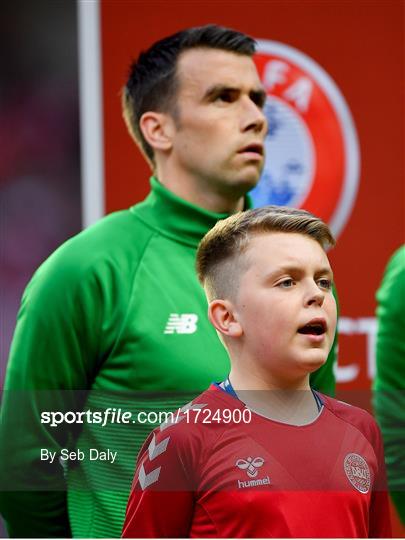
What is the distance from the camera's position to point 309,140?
90.9 inches

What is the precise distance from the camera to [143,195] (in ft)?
7.23

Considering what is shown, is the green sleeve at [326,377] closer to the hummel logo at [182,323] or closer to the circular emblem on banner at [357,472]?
the hummel logo at [182,323]

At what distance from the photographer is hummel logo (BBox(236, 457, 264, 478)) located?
160 cm

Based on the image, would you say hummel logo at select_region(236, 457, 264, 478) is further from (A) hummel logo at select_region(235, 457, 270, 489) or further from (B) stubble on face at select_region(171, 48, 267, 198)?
(B) stubble on face at select_region(171, 48, 267, 198)

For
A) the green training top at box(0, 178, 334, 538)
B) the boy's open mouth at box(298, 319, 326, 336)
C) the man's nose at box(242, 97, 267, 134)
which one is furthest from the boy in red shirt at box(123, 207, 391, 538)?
the man's nose at box(242, 97, 267, 134)

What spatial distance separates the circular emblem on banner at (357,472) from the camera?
5.33 feet

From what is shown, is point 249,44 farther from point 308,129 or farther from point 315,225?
point 315,225

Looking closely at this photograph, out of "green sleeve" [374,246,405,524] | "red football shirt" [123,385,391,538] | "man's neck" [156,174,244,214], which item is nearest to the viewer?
"red football shirt" [123,385,391,538]

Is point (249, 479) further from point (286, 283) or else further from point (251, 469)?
point (286, 283)

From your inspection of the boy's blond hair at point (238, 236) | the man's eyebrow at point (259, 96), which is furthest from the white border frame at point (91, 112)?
the boy's blond hair at point (238, 236)

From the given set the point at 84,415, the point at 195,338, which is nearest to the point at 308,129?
the point at 195,338

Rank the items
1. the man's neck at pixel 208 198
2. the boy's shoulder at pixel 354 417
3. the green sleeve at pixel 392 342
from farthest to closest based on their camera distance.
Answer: the green sleeve at pixel 392 342, the man's neck at pixel 208 198, the boy's shoulder at pixel 354 417

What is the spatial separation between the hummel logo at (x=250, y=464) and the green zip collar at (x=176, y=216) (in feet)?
1.80

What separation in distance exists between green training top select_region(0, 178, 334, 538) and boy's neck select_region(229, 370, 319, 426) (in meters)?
0.27
